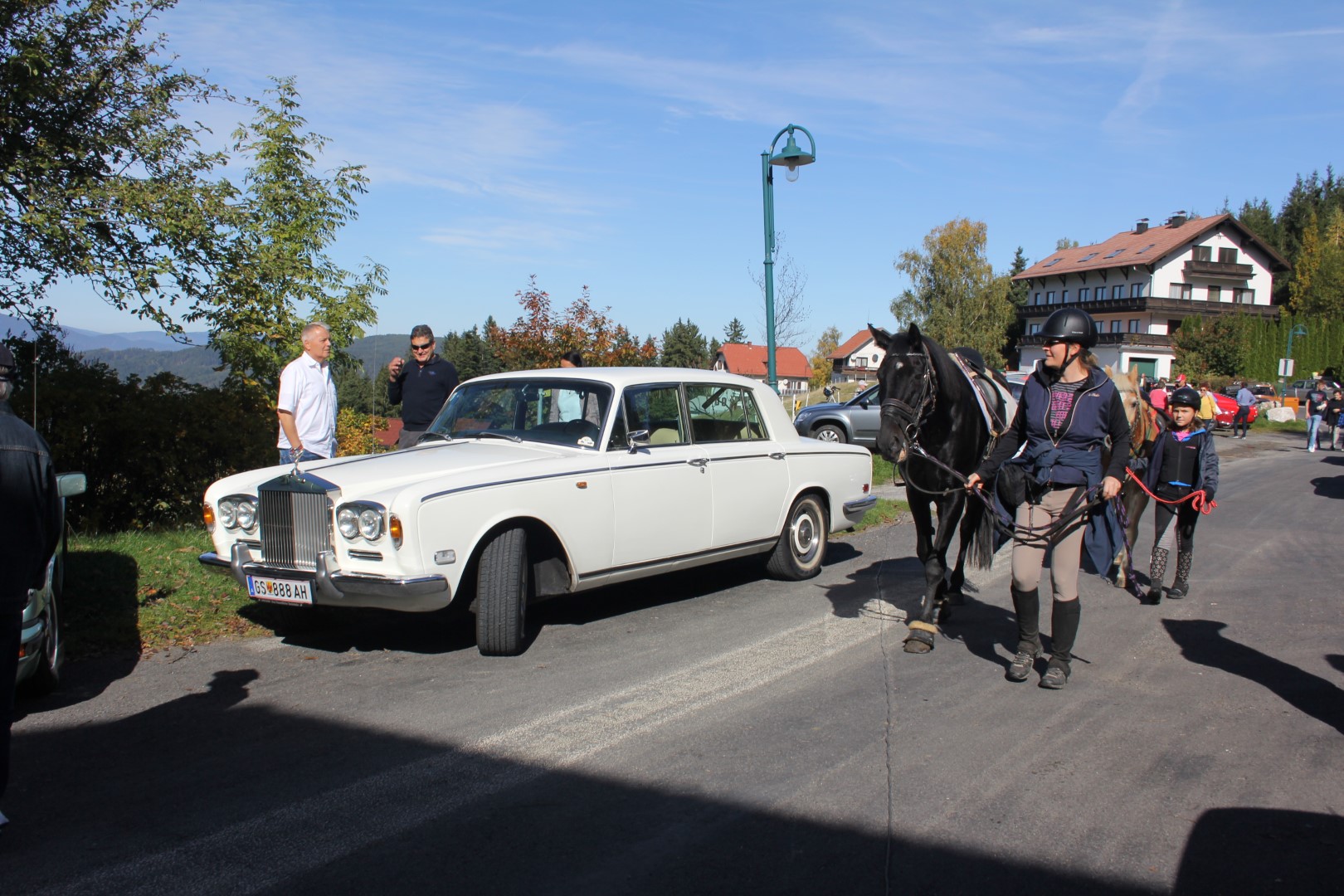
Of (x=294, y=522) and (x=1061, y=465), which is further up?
(x=1061, y=465)

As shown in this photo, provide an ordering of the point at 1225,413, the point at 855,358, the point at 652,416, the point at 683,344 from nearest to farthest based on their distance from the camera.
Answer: the point at 652,416 < the point at 1225,413 < the point at 683,344 < the point at 855,358

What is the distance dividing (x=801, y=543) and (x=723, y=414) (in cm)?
144

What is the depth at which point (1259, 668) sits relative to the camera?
6023 mm

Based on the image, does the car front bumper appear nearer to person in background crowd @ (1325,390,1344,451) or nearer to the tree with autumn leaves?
the tree with autumn leaves

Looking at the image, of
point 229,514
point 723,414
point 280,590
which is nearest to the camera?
point 280,590

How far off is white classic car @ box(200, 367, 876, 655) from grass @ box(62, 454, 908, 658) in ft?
2.14

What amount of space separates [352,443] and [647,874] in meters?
12.5

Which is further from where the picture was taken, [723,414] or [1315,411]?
[1315,411]

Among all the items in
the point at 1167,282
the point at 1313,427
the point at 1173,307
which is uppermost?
the point at 1167,282

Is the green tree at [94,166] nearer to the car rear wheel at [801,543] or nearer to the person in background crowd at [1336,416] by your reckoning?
the car rear wheel at [801,543]

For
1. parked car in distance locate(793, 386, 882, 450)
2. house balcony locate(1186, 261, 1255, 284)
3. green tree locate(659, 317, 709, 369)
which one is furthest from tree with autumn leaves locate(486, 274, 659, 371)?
green tree locate(659, 317, 709, 369)

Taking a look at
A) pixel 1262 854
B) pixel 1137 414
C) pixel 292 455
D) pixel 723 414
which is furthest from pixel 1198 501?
pixel 292 455

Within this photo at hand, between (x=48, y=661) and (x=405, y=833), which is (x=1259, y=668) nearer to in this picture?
(x=405, y=833)

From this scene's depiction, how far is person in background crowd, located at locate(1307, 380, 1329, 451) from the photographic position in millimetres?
27516
